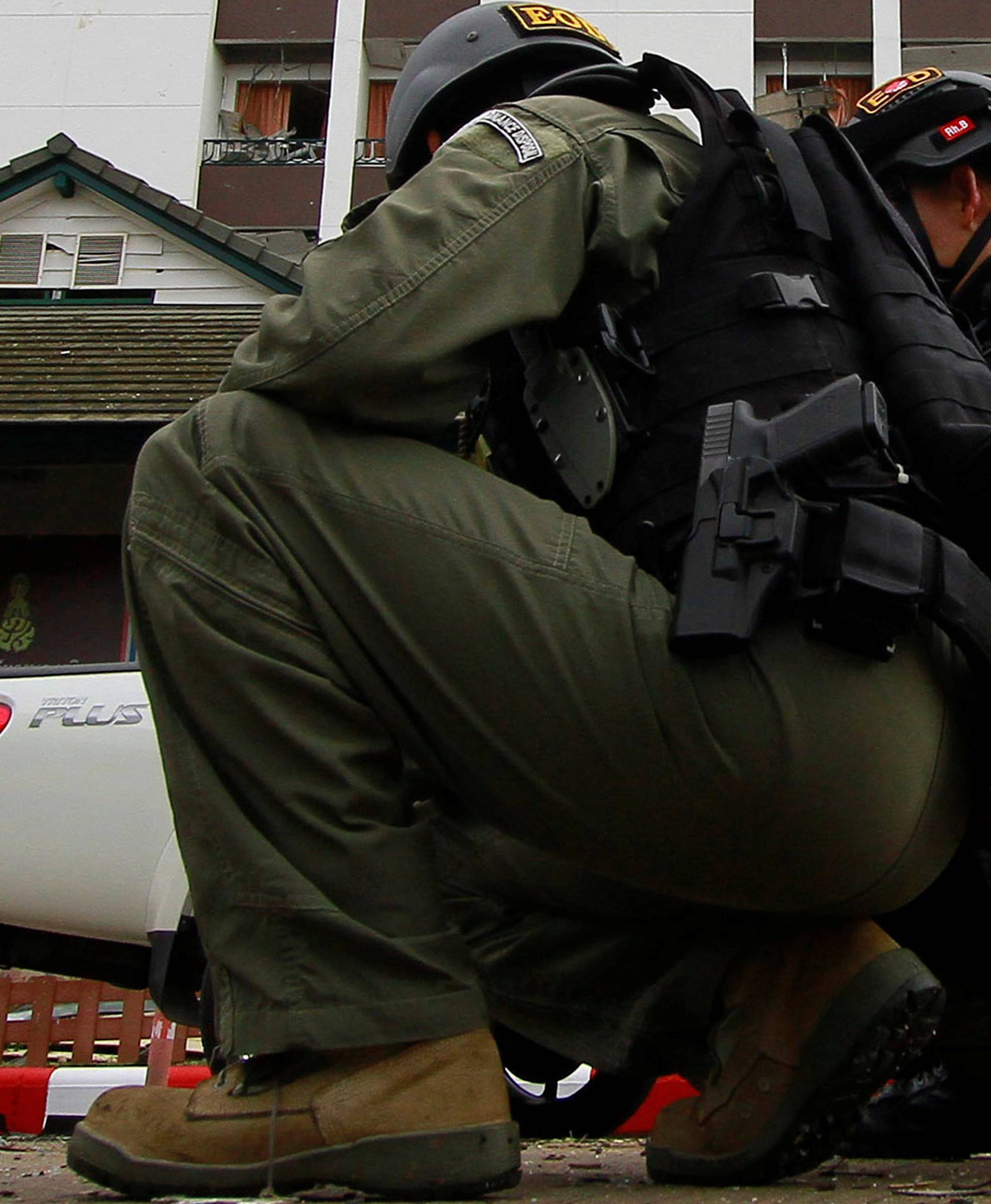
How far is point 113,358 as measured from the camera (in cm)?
1245

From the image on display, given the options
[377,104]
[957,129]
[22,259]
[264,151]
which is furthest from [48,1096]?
[377,104]

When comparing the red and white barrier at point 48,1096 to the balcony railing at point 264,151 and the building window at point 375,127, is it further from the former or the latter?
the balcony railing at point 264,151

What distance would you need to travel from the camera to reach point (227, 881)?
5.80 feet

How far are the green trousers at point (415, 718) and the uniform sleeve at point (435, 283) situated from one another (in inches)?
2.3

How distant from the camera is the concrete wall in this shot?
22.5 metres

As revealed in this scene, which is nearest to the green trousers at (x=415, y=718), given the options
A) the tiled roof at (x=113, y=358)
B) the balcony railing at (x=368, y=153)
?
the tiled roof at (x=113, y=358)

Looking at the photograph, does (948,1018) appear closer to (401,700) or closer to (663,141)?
(401,700)

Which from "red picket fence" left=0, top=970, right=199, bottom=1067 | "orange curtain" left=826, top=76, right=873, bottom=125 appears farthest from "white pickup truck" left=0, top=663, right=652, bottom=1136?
"orange curtain" left=826, top=76, right=873, bottom=125

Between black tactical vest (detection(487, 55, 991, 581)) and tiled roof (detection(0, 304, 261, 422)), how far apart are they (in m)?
9.16

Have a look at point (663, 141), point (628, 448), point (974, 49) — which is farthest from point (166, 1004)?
point (974, 49)

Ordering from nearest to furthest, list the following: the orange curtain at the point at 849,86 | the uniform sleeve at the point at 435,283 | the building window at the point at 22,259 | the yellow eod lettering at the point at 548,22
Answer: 1. the uniform sleeve at the point at 435,283
2. the yellow eod lettering at the point at 548,22
3. the building window at the point at 22,259
4. the orange curtain at the point at 849,86

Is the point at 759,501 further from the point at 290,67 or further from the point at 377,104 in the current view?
the point at 290,67

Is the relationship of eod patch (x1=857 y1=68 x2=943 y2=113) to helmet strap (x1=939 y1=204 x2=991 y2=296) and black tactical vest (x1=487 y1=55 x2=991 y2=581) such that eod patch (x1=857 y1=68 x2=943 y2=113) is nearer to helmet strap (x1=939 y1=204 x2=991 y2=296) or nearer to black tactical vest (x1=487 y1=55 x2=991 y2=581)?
helmet strap (x1=939 y1=204 x2=991 y2=296)

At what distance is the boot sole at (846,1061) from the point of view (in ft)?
6.23
